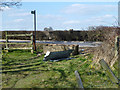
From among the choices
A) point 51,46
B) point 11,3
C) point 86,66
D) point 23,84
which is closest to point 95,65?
point 86,66

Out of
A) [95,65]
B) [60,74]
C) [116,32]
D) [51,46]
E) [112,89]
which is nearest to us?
[112,89]

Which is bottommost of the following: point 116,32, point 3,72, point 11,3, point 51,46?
point 3,72

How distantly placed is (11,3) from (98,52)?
805 cm

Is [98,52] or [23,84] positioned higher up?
[98,52]

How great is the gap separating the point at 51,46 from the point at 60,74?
5.37 m

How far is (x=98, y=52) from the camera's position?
750 cm

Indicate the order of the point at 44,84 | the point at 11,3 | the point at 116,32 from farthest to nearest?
the point at 11,3 < the point at 116,32 < the point at 44,84

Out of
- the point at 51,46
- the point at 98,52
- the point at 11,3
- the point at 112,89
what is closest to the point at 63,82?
the point at 112,89

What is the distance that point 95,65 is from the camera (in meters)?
6.97

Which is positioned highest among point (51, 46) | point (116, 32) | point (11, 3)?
point (11, 3)

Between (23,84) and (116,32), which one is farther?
(116,32)

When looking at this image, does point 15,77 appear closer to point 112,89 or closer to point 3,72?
point 3,72

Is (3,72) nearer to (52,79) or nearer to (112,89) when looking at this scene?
(52,79)

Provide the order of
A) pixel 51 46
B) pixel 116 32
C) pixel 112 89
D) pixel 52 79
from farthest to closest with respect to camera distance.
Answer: pixel 51 46
pixel 116 32
pixel 52 79
pixel 112 89
